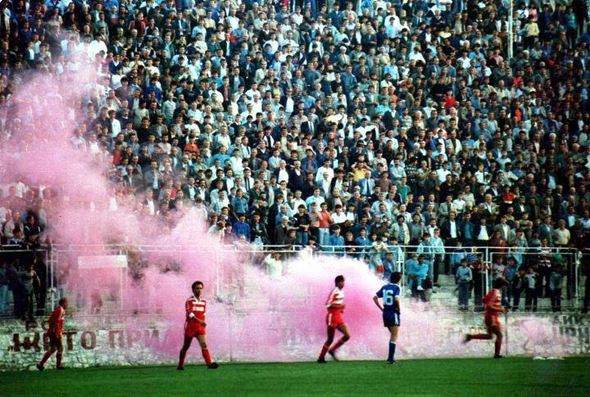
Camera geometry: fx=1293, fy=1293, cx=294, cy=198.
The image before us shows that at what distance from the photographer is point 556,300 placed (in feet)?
91.2

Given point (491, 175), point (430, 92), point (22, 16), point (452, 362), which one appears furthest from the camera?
point (430, 92)

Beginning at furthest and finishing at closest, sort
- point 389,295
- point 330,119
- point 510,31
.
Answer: point 510,31, point 330,119, point 389,295

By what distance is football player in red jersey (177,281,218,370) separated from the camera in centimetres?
2358

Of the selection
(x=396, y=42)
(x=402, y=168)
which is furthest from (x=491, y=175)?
(x=396, y=42)

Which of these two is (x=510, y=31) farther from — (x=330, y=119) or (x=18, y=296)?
(x=18, y=296)

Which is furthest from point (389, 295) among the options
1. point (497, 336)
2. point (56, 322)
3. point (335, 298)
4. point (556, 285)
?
point (56, 322)

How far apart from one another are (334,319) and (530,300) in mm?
5202

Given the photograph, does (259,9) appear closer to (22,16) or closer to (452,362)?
(22,16)

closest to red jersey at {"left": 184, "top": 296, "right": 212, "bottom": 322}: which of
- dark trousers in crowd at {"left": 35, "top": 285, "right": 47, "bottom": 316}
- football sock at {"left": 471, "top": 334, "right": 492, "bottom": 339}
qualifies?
dark trousers in crowd at {"left": 35, "top": 285, "right": 47, "bottom": 316}

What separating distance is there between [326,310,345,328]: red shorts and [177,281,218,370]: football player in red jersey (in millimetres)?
2522

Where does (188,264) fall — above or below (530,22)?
below

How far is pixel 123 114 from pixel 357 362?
7811 millimetres

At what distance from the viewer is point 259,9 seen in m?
33.6

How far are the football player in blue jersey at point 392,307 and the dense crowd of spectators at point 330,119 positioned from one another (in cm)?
204
